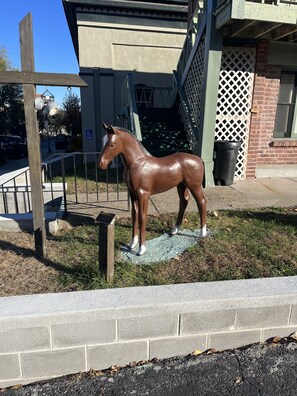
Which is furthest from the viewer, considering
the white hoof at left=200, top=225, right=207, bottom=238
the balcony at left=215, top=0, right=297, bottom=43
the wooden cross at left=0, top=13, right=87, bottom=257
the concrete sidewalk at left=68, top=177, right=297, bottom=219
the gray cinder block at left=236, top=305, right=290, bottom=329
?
the balcony at left=215, top=0, right=297, bottom=43

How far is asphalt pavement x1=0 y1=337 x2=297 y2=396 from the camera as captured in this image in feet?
6.18

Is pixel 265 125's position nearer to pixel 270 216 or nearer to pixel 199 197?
pixel 270 216

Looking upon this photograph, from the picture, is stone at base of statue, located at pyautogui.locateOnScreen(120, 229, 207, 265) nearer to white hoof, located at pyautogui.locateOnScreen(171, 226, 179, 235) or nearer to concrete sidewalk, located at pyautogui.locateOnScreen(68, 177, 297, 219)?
white hoof, located at pyautogui.locateOnScreen(171, 226, 179, 235)

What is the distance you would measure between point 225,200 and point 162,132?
3.47 m

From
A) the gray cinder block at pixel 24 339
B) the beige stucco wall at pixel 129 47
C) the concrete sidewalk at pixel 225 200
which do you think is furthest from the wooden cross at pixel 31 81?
the beige stucco wall at pixel 129 47

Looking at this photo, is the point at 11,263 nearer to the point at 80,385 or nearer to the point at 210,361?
the point at 80,385

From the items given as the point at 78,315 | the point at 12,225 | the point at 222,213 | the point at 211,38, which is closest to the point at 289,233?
the point at 222,213

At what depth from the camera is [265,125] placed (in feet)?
25.3

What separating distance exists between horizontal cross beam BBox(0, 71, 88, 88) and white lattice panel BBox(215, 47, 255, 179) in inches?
201

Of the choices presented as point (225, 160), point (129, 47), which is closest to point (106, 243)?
point (225, 160)

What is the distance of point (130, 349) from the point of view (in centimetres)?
207

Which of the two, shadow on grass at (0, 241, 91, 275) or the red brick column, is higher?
the red brick column

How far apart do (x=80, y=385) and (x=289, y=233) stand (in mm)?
3181

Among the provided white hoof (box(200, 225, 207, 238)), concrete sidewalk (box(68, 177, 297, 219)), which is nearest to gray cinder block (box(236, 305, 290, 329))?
white hoof (box(200, 225, 207, 238))
